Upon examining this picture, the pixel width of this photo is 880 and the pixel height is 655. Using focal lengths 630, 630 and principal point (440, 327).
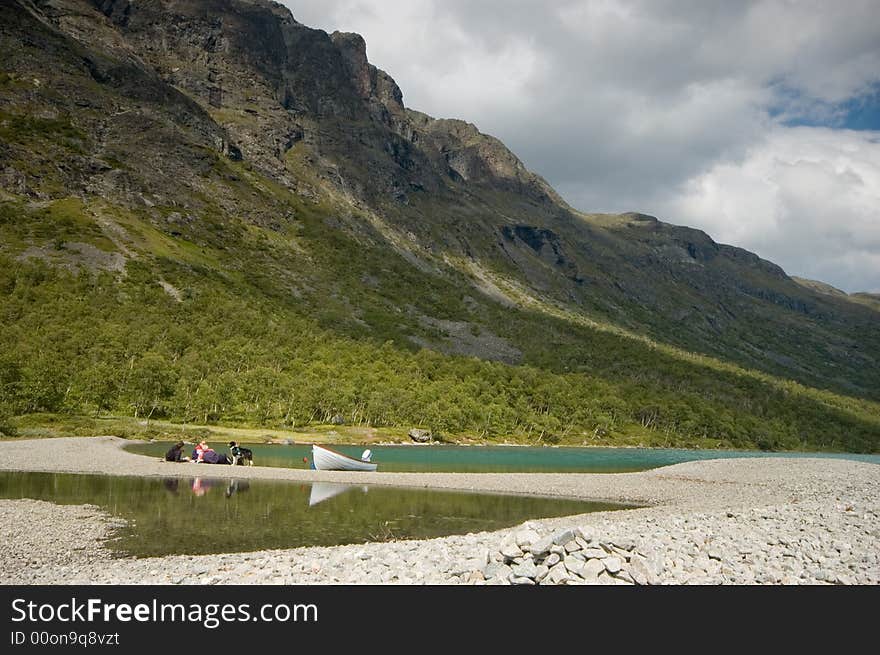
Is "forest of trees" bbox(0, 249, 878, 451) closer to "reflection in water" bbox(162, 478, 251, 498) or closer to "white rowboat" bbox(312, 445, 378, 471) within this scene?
"white rowboat" bbox(312, 445, 378, 471)

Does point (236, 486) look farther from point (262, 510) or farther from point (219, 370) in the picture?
point (219, 370)

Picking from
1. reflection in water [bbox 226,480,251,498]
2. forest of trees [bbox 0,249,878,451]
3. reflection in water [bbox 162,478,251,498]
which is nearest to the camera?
reflection in water [bbox 162,478,251,498]

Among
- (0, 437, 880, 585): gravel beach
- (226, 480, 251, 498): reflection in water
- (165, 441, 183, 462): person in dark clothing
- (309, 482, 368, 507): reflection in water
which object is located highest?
(0, 437, 880, 585): gravel beach

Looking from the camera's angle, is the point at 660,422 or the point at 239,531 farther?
the point at 660,422

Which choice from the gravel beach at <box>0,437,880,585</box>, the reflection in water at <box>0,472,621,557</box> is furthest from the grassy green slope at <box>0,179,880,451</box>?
the gravel beach at <box>0,437,880,585</box>

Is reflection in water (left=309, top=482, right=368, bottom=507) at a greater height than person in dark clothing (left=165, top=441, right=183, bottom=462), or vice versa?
person in dark clothing (left=165, top=441, right=183, bottom=462)

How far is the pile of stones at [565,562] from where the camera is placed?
54.0 feet

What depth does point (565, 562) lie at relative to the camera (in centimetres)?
1694

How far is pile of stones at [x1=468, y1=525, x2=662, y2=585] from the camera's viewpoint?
16.5 metres
